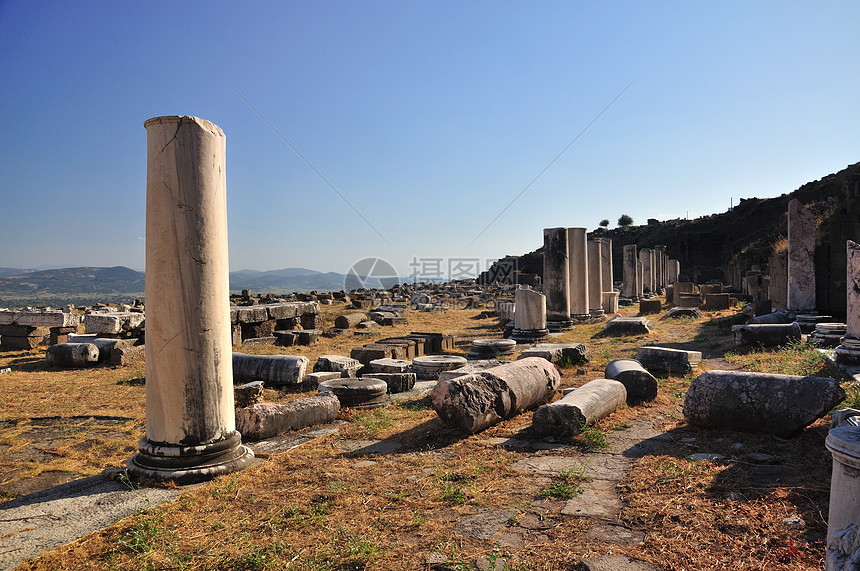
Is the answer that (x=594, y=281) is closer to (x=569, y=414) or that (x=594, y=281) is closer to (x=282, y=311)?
(x=282, y=311)

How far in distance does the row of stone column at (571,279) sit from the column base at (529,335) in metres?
2.21

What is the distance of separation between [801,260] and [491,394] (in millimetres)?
11405

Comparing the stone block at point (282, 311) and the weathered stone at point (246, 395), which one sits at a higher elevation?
the stone block at point (282, 311)

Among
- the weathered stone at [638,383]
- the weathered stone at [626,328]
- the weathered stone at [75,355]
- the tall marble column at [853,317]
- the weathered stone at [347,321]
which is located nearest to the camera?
the weathered stone at [638,383]

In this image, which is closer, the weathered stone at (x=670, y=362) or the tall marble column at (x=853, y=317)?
the tall marble column at (x=853, y=317)

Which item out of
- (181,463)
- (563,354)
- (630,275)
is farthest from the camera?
(630,275)

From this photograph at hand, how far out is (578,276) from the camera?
1873cm

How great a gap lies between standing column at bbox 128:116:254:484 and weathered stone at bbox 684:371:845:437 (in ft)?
16.5

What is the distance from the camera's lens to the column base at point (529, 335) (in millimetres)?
14641

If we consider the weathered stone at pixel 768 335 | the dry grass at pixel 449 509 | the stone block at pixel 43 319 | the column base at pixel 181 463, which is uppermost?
the stone block at pixel 43 319

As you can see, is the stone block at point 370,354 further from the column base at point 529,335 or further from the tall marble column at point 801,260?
the tall marble column at point 801,260

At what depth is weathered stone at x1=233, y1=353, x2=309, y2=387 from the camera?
9.43 m

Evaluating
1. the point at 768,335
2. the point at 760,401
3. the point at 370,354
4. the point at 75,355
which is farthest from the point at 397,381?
the point at 768,335

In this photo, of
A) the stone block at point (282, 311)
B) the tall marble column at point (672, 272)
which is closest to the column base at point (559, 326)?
the stone block at point (282, 311)
